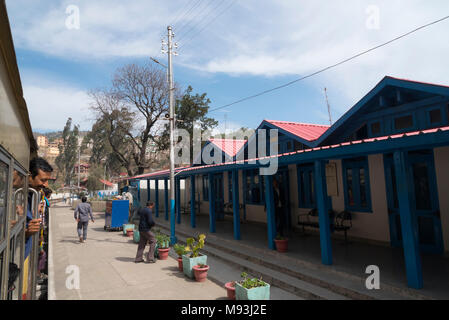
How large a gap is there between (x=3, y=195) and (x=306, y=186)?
8741 millimetres

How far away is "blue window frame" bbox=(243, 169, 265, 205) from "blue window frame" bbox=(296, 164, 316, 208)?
2.02 m

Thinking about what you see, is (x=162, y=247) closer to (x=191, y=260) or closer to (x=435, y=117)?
(x=191, y=260)

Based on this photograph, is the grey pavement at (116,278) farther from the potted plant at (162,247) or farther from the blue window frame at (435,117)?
the blue window frame at (435,117)

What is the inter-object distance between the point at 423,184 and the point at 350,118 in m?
2.76

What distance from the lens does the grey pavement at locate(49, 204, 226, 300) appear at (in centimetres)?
506

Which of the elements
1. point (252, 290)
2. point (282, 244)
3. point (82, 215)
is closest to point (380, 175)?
point (282, 244)

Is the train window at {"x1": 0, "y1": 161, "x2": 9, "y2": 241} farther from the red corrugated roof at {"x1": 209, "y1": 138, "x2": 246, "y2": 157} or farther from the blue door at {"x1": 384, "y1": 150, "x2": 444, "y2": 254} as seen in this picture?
the red corrugated roof at {"x1": 209, "y1": 138, "x2": 246, "y2": 157}

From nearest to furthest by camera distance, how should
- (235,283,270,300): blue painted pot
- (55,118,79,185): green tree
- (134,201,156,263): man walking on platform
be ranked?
(235,283,270,300): blue painted pot, (134,201,156,263): man walking on platform, (55,118,79,185): green tree

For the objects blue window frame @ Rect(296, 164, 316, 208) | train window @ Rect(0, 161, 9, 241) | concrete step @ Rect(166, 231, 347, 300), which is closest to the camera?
train window @ Rect(0, 161, 9, 241)

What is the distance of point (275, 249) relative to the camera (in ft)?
23.4

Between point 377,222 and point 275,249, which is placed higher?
point 377,222

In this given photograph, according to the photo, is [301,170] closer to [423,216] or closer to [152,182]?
[423,216]

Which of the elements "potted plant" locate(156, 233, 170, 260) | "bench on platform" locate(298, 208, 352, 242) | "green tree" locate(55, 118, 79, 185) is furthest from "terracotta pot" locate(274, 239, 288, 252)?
"green tree" locate(55, 118, 79, 185)
